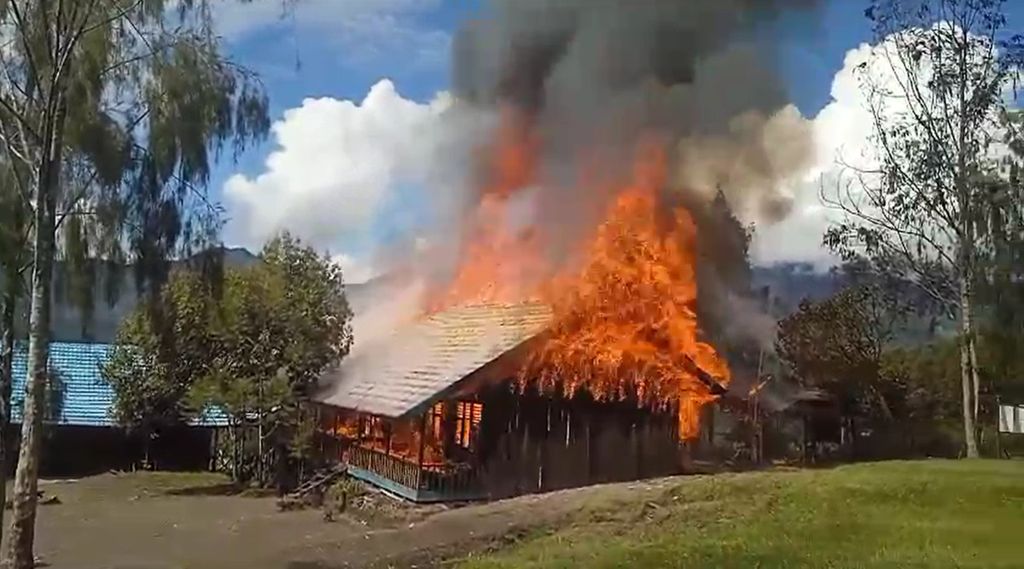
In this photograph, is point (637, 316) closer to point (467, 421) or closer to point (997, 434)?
point (467, 421)

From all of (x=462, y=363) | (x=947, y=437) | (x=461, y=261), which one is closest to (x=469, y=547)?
(x=462, y=363)

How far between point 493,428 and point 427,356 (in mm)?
2298

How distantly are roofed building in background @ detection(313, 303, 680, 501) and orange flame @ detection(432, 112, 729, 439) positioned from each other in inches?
14.6

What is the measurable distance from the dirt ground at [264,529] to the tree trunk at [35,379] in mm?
2649

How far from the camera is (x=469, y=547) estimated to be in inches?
562

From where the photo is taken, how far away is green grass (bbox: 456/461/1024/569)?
12.7 meters

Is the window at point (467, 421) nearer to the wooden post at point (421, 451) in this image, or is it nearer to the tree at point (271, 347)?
the wooden post at point (421, 451)

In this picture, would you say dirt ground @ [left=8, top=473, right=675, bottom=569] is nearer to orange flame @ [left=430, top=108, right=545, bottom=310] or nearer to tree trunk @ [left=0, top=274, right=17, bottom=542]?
tree trunk @ [left=0, top=274, right=17, bottom=542]

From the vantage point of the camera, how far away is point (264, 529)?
62.6ft

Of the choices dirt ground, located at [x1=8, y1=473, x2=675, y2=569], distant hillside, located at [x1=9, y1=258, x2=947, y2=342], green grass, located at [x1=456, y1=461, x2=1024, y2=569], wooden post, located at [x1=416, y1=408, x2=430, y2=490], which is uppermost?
distant hillside, located at [x1=9, y1=258, x2=947, y2=342]

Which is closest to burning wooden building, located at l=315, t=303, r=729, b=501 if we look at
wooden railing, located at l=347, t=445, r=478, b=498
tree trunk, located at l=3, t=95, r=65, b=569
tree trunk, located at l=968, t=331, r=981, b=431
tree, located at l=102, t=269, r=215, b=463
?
wooden railing, located at l=347, t=445, r=478, b=498

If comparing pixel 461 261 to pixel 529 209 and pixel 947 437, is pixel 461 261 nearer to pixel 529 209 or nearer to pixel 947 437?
pixel 529 209

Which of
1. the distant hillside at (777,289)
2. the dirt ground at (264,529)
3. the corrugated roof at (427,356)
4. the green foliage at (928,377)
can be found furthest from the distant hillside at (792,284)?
the dirt ground at (264,529)

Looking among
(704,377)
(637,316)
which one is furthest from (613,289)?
(704,377)
